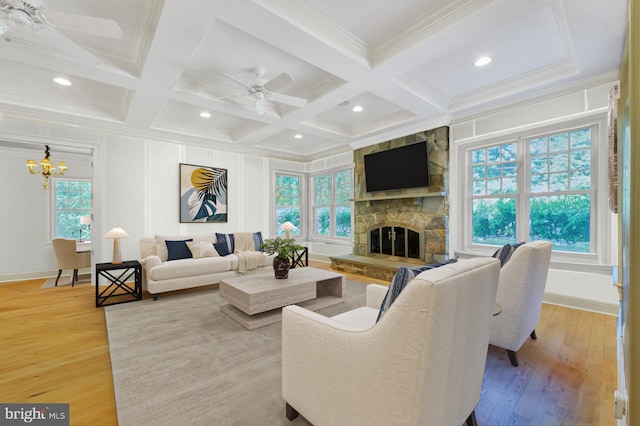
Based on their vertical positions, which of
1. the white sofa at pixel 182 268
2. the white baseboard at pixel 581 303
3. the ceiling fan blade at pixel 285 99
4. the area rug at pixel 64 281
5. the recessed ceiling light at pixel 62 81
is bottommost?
the area rug at pixel 64 281

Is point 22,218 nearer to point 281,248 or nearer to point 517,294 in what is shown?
point 281,248

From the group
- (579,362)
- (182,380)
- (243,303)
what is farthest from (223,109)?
(579,362)

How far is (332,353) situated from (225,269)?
11.6ft

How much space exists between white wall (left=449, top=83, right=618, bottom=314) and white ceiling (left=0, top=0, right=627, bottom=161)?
17cm

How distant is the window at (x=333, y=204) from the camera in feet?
21.9

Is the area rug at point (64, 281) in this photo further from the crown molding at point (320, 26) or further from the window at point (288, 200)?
the crown molding at point (320, 26)

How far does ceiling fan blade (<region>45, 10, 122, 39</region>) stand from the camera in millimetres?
1835

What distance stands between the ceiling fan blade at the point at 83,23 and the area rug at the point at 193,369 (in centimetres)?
241

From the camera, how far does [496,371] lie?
2.03 metres

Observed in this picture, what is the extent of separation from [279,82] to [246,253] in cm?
290

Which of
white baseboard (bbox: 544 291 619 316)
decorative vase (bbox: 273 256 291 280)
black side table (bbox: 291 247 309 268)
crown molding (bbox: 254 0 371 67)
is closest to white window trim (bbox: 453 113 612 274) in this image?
white baseboard (bbox: 544 291 619 316)

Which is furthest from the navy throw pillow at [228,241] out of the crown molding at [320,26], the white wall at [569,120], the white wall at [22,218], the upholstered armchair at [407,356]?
the white wall at [569,120]

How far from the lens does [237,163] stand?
20.2ft

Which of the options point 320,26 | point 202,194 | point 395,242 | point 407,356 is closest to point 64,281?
point 202,194
